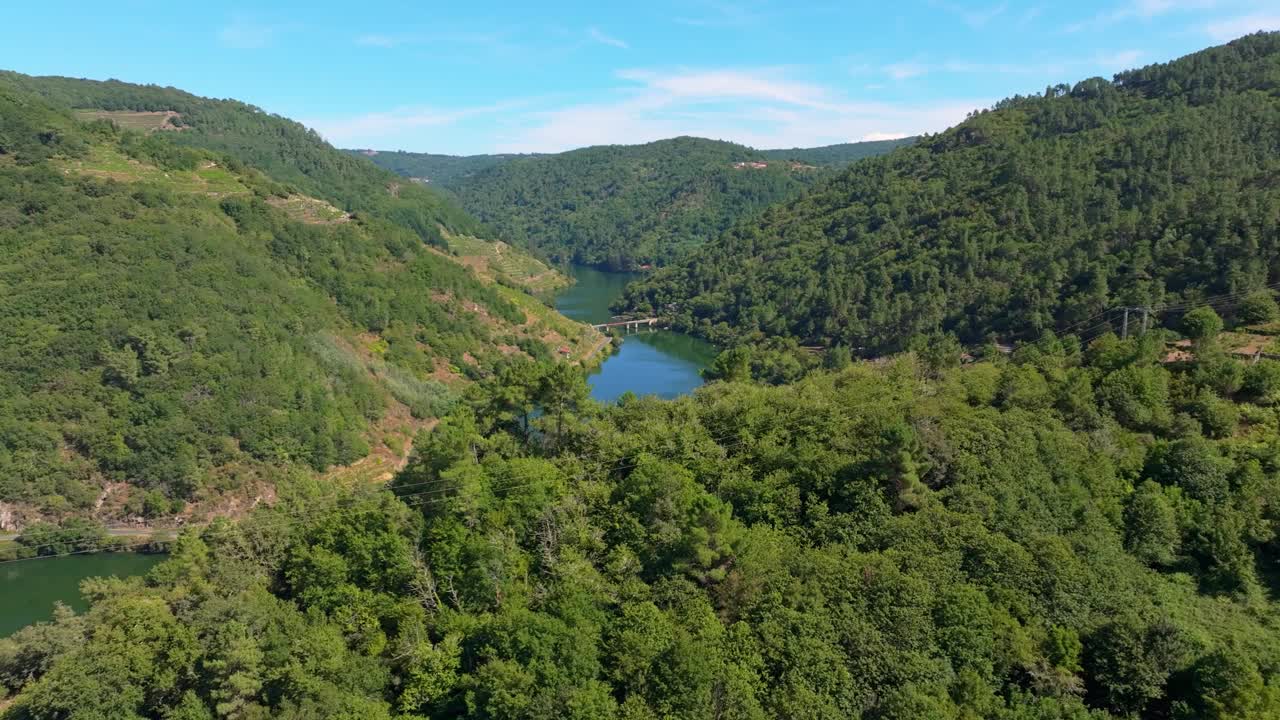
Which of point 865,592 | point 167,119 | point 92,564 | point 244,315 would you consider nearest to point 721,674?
point 865,592

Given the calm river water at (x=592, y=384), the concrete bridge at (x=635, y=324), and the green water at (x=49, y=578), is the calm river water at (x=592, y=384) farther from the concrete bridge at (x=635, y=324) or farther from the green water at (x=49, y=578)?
the concrete bridge at (x=635, y=324)

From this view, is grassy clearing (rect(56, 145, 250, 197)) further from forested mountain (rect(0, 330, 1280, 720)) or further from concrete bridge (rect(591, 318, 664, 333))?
forested mountain (rect(0, 330, 1280, 720))

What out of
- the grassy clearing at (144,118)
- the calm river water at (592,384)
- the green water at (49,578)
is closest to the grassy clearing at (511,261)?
the calm river water at (592,384)

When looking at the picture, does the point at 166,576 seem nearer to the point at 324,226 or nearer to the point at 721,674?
the point at 721,674

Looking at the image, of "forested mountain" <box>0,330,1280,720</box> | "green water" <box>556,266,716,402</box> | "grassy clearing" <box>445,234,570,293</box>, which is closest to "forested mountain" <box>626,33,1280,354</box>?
"green water" <box>556,266,716,402</box>

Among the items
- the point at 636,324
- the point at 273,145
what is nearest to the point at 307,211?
the point at 636,324

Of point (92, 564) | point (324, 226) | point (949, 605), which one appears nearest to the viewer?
point (949, 605)

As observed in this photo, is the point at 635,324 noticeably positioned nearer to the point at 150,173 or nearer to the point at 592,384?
the point at 592,384
